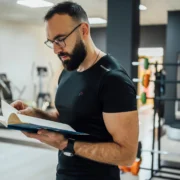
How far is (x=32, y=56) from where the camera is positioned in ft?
34.1

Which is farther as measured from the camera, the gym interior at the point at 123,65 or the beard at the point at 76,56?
the gym interior at the point at 123,65

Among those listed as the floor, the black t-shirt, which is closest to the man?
the black t-shirt

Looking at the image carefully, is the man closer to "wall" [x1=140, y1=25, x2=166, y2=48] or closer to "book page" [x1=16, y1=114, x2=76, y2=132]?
"book page" [x1=16, y1=114, x2=76, y2=132]

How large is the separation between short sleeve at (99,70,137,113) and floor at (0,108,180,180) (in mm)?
3027

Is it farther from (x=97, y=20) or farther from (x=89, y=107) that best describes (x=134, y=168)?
(x=97, y=20)

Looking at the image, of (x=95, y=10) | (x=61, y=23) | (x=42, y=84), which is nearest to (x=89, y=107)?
(x=61, y=23)

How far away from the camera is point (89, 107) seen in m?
1.22

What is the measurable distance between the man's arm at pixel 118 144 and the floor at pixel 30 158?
2925 millimetres

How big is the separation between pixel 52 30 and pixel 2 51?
27.8ft

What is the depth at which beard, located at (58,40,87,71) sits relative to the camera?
1248mm

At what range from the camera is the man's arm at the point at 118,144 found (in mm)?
1150

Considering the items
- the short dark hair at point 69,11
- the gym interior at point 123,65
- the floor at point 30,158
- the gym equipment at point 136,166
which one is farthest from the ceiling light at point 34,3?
the short dark hair at point 69,11

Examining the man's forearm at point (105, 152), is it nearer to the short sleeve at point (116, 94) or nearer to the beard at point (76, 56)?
the short sleeve at point (116, 94)

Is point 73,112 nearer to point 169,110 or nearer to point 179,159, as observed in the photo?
point 179,159
